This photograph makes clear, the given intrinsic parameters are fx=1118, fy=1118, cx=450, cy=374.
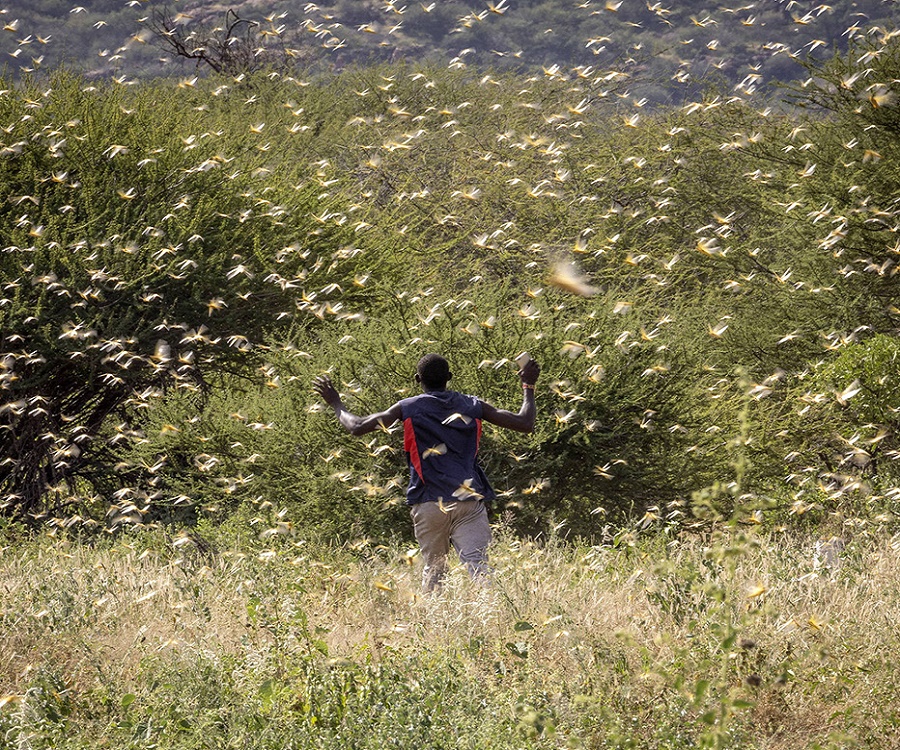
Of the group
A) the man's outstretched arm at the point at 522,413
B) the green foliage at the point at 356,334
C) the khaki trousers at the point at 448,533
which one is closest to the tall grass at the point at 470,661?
the khaki trousers at the point at 448,533

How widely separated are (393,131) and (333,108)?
3570 millimetres

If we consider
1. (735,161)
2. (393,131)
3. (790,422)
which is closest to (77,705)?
(790,422)

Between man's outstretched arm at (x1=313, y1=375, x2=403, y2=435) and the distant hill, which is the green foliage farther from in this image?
the distant hill

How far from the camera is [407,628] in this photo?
215 inches

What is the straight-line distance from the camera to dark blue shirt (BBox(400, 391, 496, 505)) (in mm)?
6238

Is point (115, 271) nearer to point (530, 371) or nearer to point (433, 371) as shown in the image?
point (433, 371)

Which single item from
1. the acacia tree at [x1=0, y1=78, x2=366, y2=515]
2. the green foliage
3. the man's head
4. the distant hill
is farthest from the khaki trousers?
the distant hill

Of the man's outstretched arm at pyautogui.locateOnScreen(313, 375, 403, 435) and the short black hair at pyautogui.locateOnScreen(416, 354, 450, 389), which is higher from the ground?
the short black hair at pyautogui.locateOnScreen(416, 354, 450, 389)

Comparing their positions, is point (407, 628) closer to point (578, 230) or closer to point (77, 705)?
point (77, 705)

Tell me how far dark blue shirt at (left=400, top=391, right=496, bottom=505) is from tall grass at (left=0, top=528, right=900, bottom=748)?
479mm

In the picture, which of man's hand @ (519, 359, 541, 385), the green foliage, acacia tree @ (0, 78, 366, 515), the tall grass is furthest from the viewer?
acacia tree @ (0, 78, 366, 515)

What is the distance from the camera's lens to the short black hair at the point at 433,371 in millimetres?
6320

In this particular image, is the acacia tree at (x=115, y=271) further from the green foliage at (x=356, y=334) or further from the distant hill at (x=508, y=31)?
the distant hill at (x=508, y=31)

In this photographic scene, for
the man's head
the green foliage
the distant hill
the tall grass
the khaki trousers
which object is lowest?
the distant hill
